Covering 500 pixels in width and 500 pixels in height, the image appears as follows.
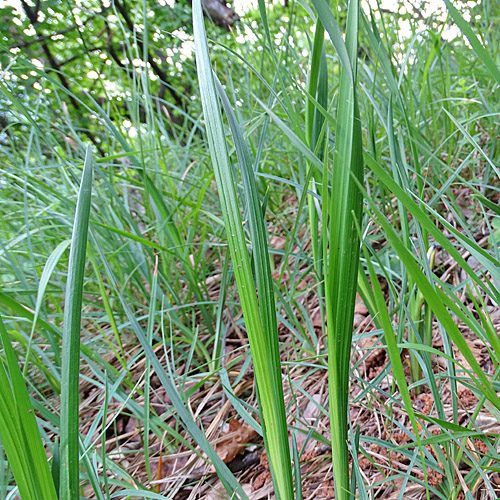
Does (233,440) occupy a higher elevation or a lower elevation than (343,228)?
lower

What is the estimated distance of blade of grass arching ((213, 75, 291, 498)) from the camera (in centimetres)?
40

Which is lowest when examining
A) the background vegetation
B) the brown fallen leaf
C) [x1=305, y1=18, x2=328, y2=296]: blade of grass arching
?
the brown fallen leaf

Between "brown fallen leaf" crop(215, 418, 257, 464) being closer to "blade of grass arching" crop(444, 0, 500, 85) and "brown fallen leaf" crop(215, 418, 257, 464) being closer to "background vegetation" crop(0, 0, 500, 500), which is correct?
"background vegetation" crop(0, 0, 500, 500)

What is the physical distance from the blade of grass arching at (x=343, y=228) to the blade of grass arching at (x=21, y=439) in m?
0.30

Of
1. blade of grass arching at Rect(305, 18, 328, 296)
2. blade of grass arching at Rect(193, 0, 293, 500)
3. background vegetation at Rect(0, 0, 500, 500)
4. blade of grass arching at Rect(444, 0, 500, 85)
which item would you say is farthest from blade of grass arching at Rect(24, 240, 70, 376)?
blade of grass arching at Rect(444, 0, 500, 85)

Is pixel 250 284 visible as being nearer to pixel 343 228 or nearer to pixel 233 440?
pixel 343 228

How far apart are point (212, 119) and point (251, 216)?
0.10 meters

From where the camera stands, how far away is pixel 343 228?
37 centimetres

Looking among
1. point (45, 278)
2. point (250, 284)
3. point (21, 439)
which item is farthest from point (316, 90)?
point (21, 439)

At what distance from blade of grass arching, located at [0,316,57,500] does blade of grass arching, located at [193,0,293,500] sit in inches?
9.1

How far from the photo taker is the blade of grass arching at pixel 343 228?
361mm

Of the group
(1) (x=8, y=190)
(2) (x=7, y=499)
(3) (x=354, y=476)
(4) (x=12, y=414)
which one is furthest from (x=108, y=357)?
(1) (x=8, y=190)

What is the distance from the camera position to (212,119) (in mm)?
387

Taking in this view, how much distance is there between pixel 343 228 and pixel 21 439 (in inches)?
15.0
